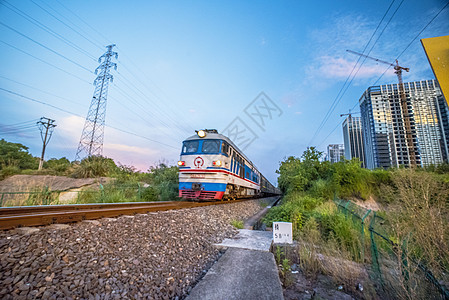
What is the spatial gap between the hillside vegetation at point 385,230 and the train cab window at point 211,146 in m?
3.94

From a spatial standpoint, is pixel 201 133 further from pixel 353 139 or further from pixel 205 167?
pixel 353 139

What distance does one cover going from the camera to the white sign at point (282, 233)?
4.34 metres

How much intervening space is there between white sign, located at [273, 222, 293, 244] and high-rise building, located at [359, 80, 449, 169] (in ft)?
81.5

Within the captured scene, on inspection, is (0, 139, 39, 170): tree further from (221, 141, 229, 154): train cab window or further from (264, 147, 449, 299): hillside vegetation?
(264, 147, 449, 299): hillside vegetation

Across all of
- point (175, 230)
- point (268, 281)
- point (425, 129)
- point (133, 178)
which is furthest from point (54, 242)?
point (425, 129)

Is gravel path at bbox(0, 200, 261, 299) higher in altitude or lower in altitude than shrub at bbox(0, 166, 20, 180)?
lower

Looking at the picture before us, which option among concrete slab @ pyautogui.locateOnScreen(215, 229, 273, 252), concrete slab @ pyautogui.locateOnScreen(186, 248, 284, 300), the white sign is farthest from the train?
concrete slab @ pyautogui.locateOnScreen(186, 248, 284, 300)

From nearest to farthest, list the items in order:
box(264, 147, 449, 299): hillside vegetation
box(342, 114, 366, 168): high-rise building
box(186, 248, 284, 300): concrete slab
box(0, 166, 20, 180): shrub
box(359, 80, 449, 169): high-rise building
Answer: box(186, 248, 284, 300): concrete slab
box(264, 147, 449, 299): hillside vegetation
box(0, 166, 20, 180): shrub
box(359, 80, 449, 169): high-rise building
box(342, 114, 366, 168): high-rise building

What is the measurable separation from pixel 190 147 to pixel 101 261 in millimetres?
7457

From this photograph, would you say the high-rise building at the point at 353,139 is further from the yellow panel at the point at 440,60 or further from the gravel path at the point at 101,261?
the gravel path at the point at 101,261

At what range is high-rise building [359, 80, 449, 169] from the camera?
79.1 feet

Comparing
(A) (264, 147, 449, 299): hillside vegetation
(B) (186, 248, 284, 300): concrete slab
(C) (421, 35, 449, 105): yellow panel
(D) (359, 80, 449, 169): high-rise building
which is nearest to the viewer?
(C) (421, 35, 449, 105): yellow panel

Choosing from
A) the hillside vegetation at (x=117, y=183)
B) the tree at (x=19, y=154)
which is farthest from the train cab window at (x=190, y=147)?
the tree at (x=19, y=154)

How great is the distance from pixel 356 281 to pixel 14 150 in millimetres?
43440
